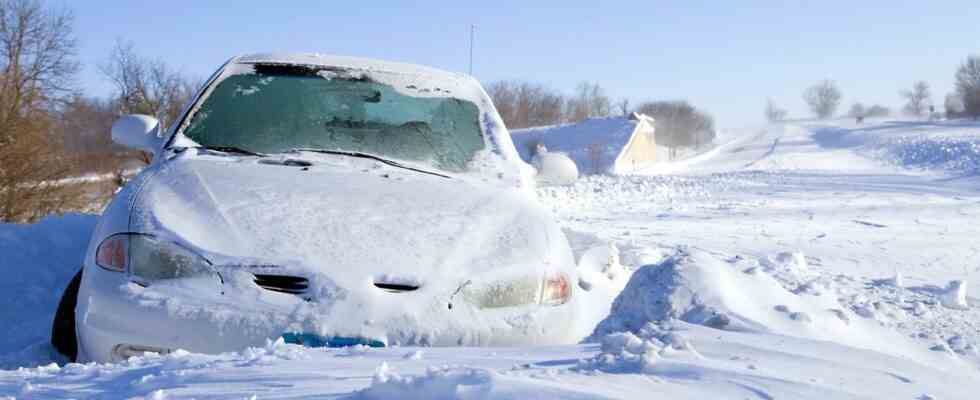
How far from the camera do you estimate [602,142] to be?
1697 inches

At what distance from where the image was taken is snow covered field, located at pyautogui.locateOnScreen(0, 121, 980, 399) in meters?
1.66

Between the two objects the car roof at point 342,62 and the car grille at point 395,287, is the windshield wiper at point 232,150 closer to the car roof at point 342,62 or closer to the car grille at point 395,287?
the car roof at point 342,62

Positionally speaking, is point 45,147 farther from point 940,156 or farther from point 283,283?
point 940,156

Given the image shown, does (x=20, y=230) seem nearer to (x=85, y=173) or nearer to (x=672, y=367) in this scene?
(x=672, y=367)

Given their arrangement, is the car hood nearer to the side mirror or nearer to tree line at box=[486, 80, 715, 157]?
the side mirror

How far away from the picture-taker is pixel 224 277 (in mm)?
2354

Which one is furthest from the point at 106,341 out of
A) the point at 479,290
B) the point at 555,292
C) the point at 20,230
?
the point at 20,230

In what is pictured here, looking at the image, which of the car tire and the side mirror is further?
the side mirror

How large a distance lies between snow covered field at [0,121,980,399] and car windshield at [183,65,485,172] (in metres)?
1.06

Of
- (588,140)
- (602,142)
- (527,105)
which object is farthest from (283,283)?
(527,105)

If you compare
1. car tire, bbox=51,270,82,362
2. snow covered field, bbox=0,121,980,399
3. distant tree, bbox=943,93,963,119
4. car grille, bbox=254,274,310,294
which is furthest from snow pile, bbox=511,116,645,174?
distant tree, bbox=943,93,963,119

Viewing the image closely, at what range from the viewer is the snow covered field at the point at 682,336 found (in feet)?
5.45

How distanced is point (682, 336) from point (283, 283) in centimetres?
119

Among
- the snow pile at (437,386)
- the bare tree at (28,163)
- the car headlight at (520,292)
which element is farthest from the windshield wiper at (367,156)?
the bare tree at (28,163)
